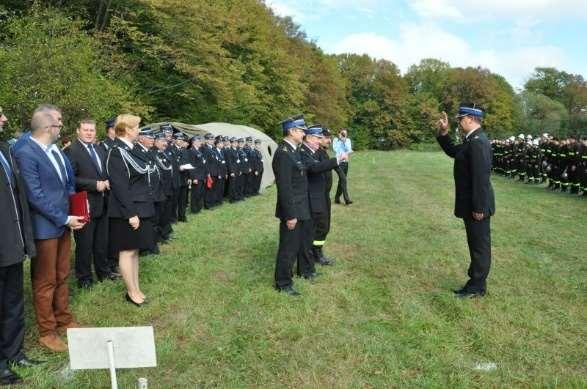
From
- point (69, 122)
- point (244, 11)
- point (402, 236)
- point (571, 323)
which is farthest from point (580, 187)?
point (244, 11)

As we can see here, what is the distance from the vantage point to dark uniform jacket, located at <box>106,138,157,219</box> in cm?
575

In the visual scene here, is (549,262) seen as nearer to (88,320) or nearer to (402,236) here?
(402,236)

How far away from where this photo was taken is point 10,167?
4.32 meters

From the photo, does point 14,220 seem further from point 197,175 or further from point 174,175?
point 197,175

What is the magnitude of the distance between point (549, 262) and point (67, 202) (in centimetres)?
669

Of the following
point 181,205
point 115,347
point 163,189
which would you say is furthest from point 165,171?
point 115,347

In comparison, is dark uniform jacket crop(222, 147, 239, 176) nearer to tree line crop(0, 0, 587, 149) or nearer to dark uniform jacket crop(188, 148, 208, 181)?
dark uniform jacket crop(188, 148, 208, 181)

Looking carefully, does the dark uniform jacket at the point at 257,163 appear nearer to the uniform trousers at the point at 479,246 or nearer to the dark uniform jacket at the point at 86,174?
the dark uniform jacket at the point at 86,174

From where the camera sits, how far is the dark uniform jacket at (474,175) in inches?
237

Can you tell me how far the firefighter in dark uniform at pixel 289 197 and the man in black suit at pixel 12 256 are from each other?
274cm

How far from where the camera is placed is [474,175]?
6.04 metres

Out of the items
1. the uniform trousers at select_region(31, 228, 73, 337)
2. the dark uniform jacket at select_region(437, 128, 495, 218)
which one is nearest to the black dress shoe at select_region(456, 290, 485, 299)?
the dark uniform jacket at select_region(437, 128, 495, 218)

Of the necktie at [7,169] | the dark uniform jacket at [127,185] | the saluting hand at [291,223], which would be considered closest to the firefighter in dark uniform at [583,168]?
the saluting hand at [291,223]

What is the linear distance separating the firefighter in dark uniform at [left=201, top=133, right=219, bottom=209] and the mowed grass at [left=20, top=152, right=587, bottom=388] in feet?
13.2
